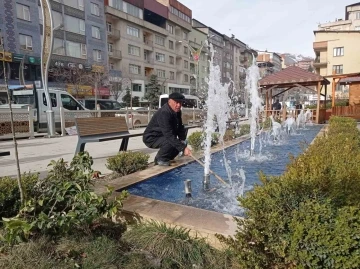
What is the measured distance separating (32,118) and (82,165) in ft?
29.9

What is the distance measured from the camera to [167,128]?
4.42 m

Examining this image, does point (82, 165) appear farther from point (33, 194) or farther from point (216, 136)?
point (216, 136)

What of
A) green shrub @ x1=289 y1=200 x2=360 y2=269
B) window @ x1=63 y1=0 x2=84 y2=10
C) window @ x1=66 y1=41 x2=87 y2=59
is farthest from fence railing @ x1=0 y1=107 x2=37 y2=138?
window @ x1=63 y1=0 x2=84 y2=10

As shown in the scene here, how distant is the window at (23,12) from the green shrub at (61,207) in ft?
89.6

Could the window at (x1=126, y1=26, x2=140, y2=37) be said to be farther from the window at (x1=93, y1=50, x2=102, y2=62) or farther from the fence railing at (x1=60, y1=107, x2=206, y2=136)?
the fence railing at (x1=60, y1=107, x2=206, y2=136)

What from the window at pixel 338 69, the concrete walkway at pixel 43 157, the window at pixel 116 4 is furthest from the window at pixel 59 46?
the window at pixel 338 69

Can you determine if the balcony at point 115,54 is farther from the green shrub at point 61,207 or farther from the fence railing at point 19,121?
the green shrub at point 61,207

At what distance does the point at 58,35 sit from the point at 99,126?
87.5ft

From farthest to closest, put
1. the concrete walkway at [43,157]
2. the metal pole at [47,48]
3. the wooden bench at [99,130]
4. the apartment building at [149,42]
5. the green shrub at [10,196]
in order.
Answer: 1. the apartment building at [149,42]
2. the metal pole at [47,48]
3. the concrete walkway at [43,157]
4. the wooden bench at [99,130]
5. the green shrub at [10,196]

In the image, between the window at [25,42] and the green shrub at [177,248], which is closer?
the green shrub at [177,248]

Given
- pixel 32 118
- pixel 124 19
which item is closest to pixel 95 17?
pixel 124 19

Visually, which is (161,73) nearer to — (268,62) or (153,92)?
(153,92)

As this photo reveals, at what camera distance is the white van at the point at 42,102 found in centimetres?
1204

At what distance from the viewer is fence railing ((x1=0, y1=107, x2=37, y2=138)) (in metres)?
9.98
